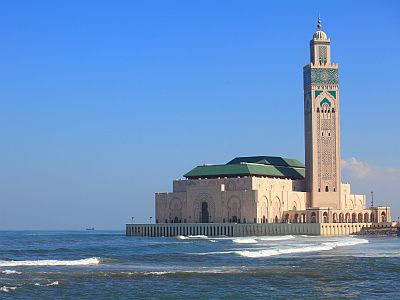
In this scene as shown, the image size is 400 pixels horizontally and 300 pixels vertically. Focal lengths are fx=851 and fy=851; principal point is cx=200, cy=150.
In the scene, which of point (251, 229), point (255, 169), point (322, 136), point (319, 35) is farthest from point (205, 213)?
point (319, 35)

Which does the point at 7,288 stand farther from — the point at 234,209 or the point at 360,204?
the point at 360,204

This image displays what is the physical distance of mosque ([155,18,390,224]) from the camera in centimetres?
12031

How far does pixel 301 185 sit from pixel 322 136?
847 centimetres

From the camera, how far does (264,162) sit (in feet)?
427

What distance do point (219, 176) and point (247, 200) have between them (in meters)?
7.53

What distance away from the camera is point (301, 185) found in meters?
128

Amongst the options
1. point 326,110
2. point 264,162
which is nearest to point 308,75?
point 326,110

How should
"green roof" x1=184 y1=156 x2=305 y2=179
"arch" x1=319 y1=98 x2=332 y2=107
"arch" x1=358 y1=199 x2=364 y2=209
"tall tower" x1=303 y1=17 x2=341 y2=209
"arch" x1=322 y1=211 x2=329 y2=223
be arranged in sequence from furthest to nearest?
"arch" x1=358 y1=199 x2=364 y2=209 → "arch" x1=319 y1=98 x2=332 y2=107 → "tall tower" x1=303 y1=17 x2=341 y2=209 → "green roof" x1=184 y1=156 x2=305 y2=179 → "arch" x1=322 y1=211 x2=329 y2=223

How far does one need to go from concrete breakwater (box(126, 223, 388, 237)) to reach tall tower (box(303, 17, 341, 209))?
8.69 metres

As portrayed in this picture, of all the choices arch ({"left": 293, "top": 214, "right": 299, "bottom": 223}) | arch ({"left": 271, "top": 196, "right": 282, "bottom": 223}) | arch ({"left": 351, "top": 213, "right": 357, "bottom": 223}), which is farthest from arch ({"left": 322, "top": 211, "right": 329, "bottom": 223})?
arch ({"left": 271, "top": 196, "right": 282, "bottom": 223})

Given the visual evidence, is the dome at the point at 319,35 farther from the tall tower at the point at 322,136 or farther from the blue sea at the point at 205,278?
the blue sea at the point at 205,278

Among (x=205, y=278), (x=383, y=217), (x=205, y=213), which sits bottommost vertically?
(x=205, y=278)

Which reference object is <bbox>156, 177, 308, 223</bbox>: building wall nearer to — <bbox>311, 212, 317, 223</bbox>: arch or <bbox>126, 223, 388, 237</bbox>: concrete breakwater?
<bbox>126, 223, 388, 237</bbox>: concrete breakwater

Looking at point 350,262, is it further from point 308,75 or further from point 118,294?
point 308,75
